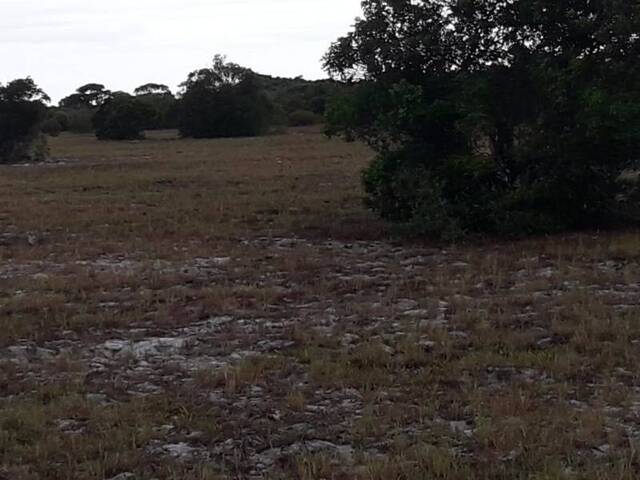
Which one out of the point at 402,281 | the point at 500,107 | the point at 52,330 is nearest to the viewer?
the point at 52,330

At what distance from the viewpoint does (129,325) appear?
34.6ft

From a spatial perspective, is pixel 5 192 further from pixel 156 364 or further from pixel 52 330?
pixel 156 364

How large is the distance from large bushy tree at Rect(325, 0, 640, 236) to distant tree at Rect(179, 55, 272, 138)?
175 ft

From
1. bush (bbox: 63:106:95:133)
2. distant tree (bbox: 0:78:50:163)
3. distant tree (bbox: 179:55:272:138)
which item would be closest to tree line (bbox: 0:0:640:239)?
distant tree (bbox: 0:78:50:163)

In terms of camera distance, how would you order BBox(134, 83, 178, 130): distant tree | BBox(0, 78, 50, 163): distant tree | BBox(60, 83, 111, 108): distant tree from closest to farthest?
BBox(0, 78, 50, 163): distant tree → BBox(134, 83, 178, 130): distant tree → BBox(60, 83, 111, 108): distant tree

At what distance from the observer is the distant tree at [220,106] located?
7106 cm

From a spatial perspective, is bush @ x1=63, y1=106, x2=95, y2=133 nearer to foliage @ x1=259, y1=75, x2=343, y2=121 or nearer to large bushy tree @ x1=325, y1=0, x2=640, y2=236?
foliage @ x1=259, y1=75, x2=343, y2=121

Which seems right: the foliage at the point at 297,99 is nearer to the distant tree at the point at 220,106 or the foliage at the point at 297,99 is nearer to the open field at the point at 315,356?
the distant tree at the point at 220,106

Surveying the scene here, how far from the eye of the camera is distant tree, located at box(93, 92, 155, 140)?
237ft

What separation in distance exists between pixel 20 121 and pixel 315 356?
41.4 metres

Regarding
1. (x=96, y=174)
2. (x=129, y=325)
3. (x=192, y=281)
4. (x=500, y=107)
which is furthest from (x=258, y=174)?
(x=129, y=325)

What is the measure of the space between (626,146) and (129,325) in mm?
9322

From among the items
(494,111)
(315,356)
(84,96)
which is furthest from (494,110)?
(84,96)

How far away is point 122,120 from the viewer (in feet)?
236
